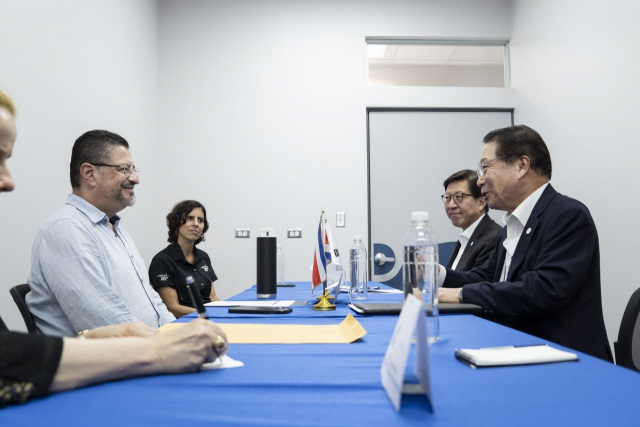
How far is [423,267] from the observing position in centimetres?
101

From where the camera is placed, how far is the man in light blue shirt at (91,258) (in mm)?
1435

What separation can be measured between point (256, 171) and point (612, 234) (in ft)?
8.82

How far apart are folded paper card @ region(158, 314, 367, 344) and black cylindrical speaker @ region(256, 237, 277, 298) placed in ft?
2.64

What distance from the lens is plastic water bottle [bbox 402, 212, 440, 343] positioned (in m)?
0.96

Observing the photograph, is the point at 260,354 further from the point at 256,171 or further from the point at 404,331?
the point at 256,171

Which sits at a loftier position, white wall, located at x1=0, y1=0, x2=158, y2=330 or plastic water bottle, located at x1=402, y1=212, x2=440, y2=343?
white wall, located at x1=0, y1=0, x2=158, y2=330

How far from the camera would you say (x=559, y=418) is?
543 millimetres

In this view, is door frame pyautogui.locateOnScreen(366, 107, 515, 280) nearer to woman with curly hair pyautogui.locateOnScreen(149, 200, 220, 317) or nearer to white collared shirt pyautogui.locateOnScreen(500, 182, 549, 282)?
woman with curly hair pyautogui.locateOnScreen(149, 200, 220, 317)

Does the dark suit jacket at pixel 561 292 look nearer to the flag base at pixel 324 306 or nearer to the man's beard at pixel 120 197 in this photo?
the flag base at pixel 324 306

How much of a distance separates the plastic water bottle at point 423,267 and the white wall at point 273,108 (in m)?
2.95

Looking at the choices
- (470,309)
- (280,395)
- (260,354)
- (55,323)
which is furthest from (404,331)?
(55,323)

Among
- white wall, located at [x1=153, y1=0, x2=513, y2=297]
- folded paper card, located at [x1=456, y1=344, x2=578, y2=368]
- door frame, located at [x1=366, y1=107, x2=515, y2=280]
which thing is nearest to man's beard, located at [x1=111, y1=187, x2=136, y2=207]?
folded paper card, located at [x1=456, y1=344, x2=578, y2=368]

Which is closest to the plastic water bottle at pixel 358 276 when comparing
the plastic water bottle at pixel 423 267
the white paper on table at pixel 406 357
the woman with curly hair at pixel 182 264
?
the plastic water bottle at pixel 423 267

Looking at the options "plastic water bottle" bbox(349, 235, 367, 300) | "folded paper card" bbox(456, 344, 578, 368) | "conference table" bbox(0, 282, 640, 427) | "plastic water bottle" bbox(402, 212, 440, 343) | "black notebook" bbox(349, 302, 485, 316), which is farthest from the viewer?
"plastic water bottle" bbox(349, 235, 367, 300)
